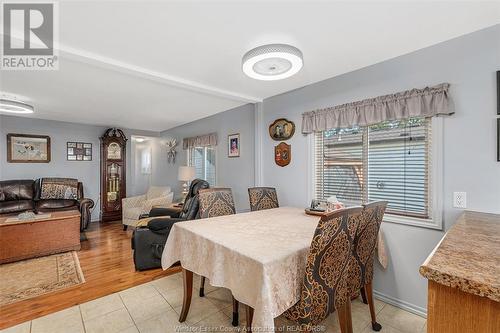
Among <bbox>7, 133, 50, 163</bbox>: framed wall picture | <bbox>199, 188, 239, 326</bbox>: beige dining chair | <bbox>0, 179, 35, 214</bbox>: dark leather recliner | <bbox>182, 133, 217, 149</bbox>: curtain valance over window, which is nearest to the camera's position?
<bbox>199, 188, 239, 326</bbox>: beige dining chair

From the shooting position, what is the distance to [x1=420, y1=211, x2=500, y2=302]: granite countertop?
63 cm

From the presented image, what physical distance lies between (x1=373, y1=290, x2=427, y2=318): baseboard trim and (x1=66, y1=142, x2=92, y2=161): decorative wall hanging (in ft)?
20.0

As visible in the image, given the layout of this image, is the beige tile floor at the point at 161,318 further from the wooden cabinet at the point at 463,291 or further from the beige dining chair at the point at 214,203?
the wooden cabinet at the point at 463,291

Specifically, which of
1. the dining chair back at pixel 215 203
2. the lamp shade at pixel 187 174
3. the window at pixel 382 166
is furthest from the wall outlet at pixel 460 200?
the lamp shade at pixel 187 174

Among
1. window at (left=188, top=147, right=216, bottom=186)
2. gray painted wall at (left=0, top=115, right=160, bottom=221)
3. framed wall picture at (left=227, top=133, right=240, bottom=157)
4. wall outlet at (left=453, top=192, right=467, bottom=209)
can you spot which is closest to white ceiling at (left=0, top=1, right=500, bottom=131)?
framed wall picture at (left=227, top=133, right=240, bottom=157)

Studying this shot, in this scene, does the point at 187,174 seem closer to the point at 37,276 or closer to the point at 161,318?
the point at 37,276

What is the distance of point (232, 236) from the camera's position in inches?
63.7

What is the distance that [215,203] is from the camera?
8.59 feet

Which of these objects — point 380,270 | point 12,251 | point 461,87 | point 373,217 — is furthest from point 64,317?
point 461,87

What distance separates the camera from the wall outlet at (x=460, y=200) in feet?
6.05

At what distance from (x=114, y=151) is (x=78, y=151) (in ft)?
2.33

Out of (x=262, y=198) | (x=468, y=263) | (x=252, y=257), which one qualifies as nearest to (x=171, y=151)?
(x=262, y=198)

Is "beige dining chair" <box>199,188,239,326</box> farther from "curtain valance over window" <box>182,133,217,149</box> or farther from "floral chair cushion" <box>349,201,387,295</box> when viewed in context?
"curtain valance over window" <box>182,133,217,149</box>

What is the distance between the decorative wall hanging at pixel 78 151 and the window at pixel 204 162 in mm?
2395
